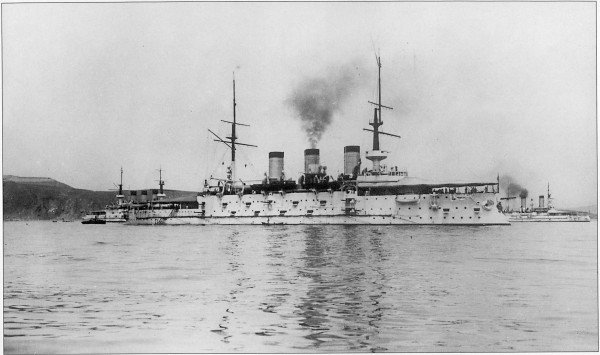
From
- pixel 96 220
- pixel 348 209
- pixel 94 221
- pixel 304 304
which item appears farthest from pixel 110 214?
pixel 304 304

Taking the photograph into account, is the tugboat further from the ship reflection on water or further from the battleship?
the ship reflection on water

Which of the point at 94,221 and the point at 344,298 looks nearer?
the point at 344,298

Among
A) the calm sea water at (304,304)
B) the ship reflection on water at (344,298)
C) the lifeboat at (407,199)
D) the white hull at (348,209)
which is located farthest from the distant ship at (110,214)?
the ship reflection on water at (344,298)

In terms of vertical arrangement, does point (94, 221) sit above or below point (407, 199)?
below

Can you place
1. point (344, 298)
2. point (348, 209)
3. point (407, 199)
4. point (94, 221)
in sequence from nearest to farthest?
point (344, 298), point (407, 199), point (348, 209), point (94, 221)

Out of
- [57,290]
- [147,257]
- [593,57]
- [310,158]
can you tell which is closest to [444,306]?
[593,57]

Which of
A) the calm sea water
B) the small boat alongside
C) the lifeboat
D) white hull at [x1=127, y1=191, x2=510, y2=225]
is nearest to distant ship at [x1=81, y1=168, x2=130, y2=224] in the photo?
the small boat alongside

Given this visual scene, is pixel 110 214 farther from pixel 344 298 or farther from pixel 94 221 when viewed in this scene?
pixel 344 298
